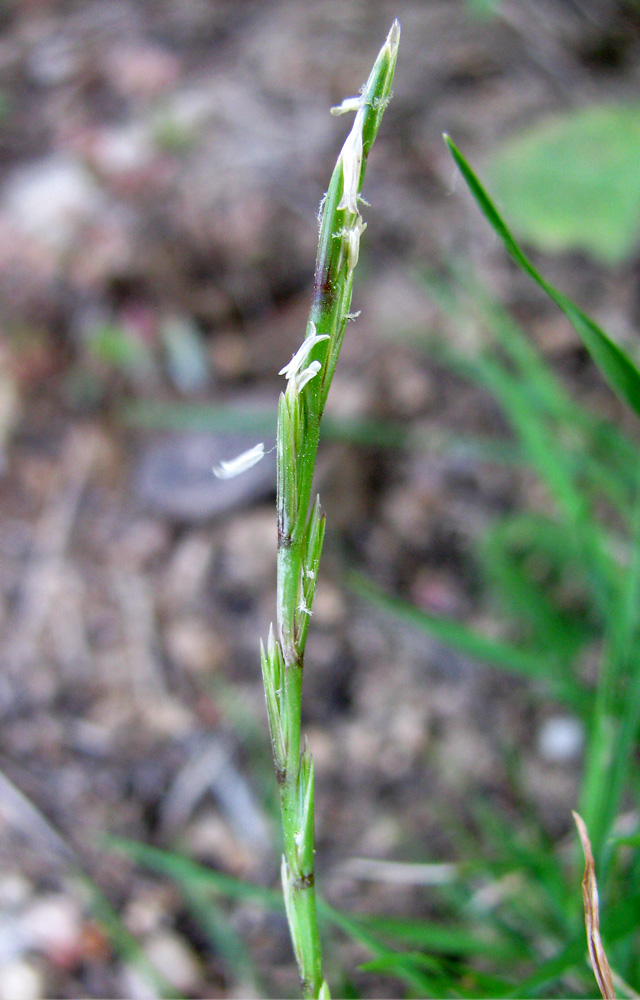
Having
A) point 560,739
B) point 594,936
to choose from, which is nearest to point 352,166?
point 594,936

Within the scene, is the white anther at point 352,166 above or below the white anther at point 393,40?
below

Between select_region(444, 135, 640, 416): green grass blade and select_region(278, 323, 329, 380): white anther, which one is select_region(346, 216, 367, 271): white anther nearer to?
select_region(278, 323, 329, 380): white anther

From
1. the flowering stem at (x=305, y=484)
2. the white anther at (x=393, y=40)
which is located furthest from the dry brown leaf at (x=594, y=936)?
the white anther at (x=393, y=40)

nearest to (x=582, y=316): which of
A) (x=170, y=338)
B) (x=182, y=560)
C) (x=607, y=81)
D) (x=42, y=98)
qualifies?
(x=182, y=560)

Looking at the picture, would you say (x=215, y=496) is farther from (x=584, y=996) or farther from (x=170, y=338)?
(x=584, y=996)

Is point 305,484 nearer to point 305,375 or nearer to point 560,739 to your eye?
point 305,375

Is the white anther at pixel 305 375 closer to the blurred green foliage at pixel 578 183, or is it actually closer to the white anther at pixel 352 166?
the white anther at pixel 352 166
